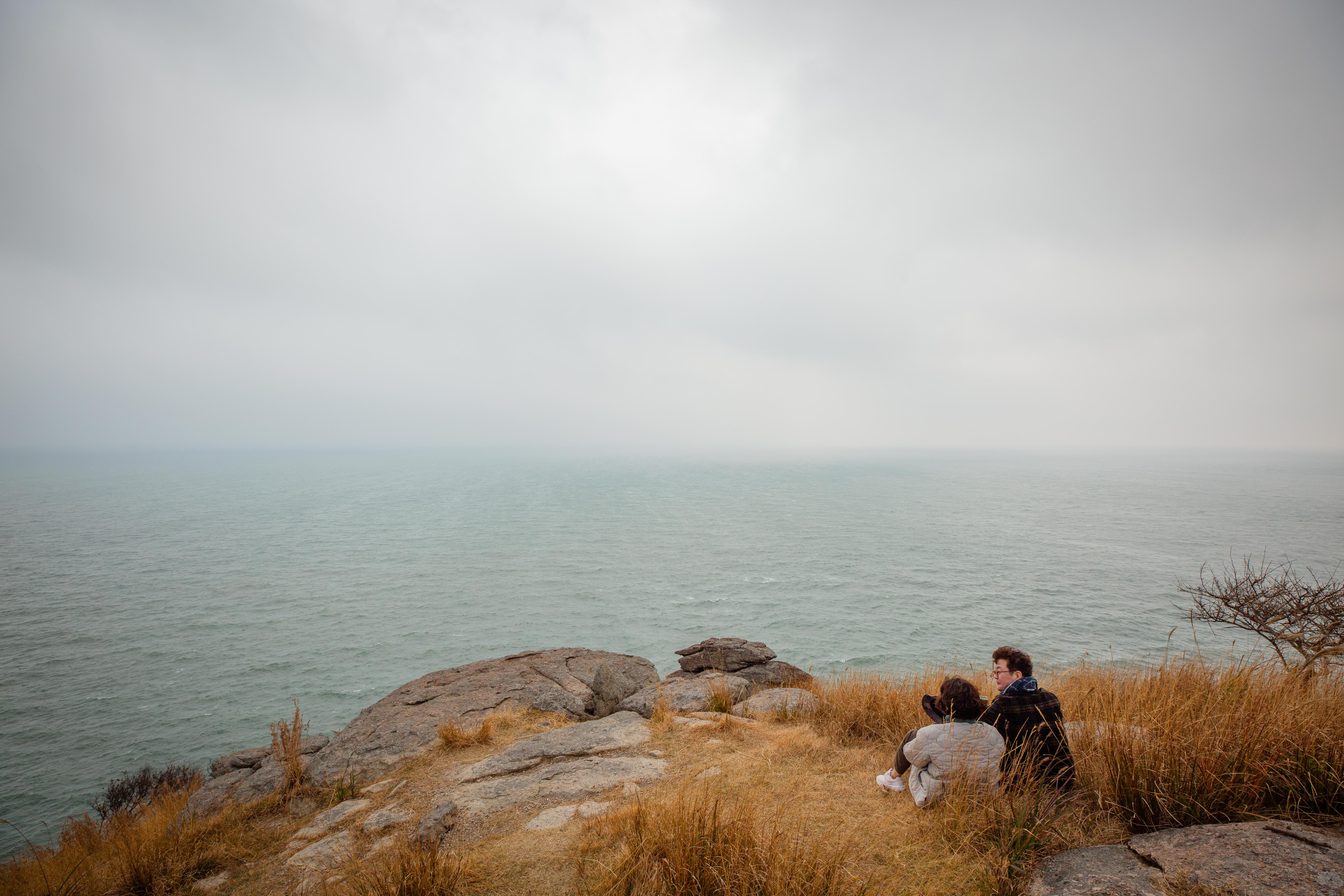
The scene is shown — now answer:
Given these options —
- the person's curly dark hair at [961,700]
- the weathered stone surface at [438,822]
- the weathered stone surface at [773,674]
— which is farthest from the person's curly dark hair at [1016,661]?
the weathered stone surface at [773,674]

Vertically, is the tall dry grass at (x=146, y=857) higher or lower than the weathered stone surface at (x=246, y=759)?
higher

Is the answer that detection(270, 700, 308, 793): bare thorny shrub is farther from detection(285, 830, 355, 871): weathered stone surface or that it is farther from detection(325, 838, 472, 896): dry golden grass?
detection(325, 838, 472, 896): dry golden grass

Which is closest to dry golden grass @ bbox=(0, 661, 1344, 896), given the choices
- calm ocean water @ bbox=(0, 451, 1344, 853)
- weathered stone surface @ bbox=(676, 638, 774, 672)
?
weathered stone surface @ bbox=(676, 638, 774, 672)

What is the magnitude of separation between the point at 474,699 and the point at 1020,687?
35.8 feet

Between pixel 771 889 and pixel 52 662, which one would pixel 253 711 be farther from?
pixel 771 889

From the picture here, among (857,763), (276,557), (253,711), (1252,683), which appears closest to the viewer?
(1252,683)

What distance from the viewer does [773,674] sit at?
1360cm

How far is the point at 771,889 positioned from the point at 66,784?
28753 millimetres

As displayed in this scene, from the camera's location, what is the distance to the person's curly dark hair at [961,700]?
5.36 m

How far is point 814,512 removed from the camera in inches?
3211

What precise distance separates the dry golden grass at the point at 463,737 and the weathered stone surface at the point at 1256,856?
883 cm

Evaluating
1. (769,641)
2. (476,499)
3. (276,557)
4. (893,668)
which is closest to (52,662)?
(276,557)

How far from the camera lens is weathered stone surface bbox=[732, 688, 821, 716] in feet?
29.7

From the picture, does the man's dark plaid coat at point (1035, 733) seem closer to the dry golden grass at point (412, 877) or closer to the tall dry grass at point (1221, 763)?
the tall dry grass at point (1221, 763)
